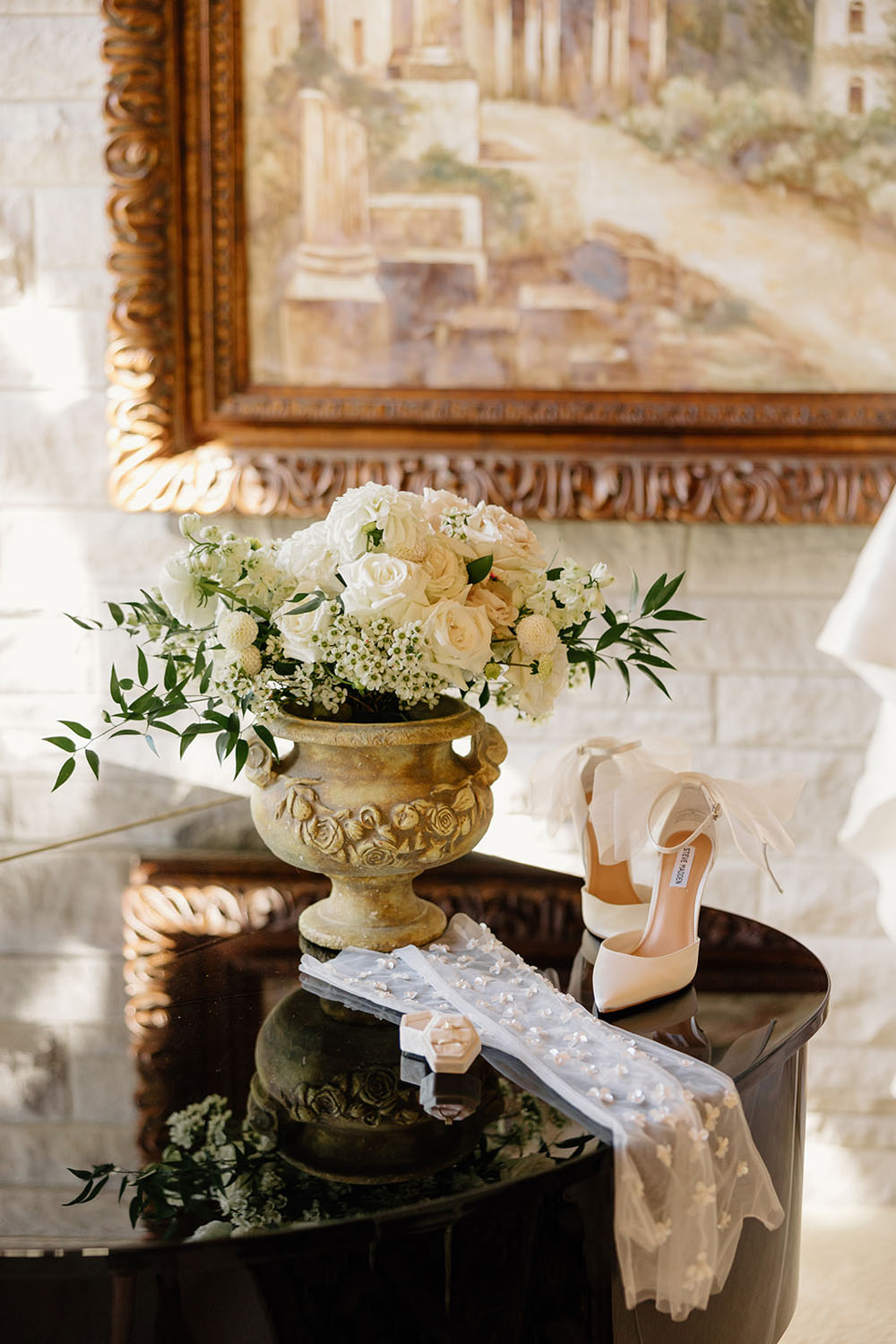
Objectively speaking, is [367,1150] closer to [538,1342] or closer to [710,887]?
[538,1342]

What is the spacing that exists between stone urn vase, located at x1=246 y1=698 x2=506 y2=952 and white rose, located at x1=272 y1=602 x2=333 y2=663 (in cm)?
8

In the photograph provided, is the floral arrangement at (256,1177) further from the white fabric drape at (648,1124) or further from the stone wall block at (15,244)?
the stone wall block at (15,244)

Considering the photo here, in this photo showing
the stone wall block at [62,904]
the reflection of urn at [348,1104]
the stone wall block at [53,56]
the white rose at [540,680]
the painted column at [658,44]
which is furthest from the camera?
the stone wall block at [53,56]

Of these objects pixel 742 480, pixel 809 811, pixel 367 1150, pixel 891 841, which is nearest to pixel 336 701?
pixel 367 1150

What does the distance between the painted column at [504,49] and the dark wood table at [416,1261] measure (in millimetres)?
1426

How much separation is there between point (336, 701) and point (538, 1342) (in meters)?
0.55

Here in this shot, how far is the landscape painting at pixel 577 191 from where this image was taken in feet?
6.12

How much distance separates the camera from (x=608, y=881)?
1325 mm

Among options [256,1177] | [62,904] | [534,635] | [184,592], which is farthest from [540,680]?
[62,904]

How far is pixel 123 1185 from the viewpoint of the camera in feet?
2.77

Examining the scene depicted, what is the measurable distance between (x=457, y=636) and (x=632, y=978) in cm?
34

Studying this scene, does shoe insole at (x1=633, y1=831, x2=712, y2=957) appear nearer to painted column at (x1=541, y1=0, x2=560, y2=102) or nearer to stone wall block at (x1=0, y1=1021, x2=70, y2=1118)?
stone wall block at (x1=0, y1=1021, x2=70, y2=1118)

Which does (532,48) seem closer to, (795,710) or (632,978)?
(795,710)

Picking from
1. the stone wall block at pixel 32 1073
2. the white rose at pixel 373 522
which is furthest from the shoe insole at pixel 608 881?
the stone wall block at pixel 32 1073
